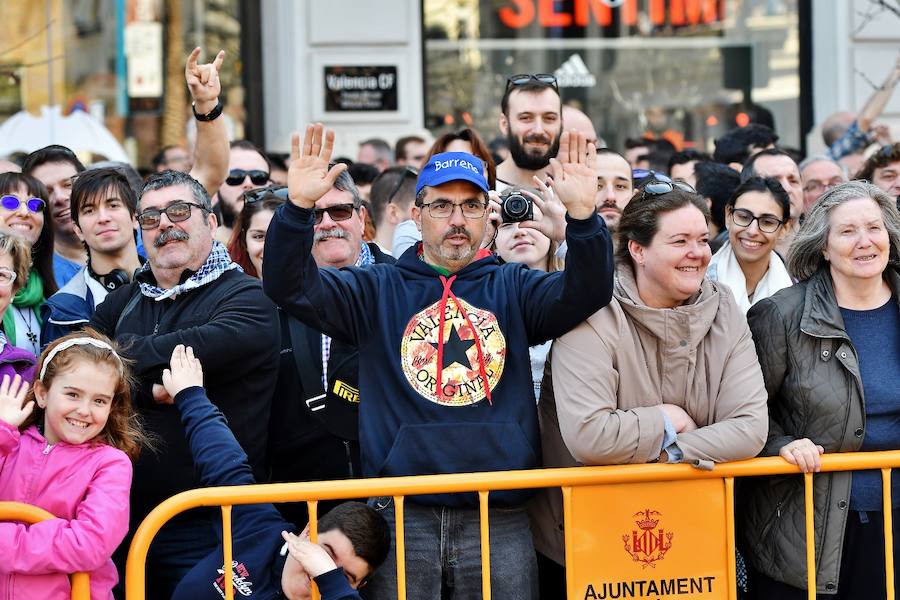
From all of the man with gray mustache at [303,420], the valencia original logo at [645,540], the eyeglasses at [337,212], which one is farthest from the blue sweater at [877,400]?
the eyeglasses at [337,212]

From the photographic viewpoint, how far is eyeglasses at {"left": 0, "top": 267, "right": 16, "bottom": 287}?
4746 millimetres

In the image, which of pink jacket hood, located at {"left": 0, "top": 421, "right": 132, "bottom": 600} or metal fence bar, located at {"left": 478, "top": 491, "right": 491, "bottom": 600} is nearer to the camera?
pink jacket hood, located at {"left": 0, "top": 421, "right": 132, "bottom": 600}

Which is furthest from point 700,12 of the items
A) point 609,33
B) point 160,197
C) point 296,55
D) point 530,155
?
point 160,197

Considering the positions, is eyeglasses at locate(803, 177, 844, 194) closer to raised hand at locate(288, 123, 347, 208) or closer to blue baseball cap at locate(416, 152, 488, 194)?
blue baseball cap at locate(416, 152, 488, 194)

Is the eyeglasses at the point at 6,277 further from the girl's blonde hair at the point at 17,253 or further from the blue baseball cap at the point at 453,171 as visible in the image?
the blue baseball cap at the point at 453,171

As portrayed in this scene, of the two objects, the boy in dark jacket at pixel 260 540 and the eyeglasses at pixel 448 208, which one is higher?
the eyeglasses at pixel 448 208

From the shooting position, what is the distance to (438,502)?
421 cm

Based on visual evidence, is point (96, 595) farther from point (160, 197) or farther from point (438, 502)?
point (160, 197)

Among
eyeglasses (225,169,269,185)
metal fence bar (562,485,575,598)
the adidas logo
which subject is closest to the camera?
metal fence bar (562,485,575,598)

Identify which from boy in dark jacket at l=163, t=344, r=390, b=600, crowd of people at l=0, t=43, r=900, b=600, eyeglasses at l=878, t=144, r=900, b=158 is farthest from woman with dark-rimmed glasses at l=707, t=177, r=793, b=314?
boy in dark jacket at l=163, t=344, r=390, b=600

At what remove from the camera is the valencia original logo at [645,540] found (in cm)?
430

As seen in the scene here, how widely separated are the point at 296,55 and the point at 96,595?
685 cm

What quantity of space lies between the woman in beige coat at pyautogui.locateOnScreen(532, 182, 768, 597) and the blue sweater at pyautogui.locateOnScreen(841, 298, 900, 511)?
1.37 feet

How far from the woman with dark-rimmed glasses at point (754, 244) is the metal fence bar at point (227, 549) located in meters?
2.44
